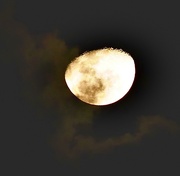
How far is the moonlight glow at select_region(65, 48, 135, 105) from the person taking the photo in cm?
625

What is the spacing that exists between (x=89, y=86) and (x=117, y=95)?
1.75 feet

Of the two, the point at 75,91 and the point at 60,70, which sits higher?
the point at 60,70

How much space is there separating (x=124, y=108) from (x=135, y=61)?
3.21 feet

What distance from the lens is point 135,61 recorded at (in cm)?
692

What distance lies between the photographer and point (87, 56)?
6.41 metres

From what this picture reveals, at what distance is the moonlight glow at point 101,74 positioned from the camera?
20.5ft

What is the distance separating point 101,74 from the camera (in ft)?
20.5

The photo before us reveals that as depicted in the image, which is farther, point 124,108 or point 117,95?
point 124,108

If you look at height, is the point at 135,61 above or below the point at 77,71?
above

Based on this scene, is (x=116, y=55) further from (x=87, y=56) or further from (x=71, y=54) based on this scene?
(x=71, y=54)

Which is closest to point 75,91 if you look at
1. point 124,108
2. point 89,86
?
point 89,86

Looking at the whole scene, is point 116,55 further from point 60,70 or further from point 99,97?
point 60,70

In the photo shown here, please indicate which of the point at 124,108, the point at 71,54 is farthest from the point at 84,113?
the point at 71,54

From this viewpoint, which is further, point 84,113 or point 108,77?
point 84,113
